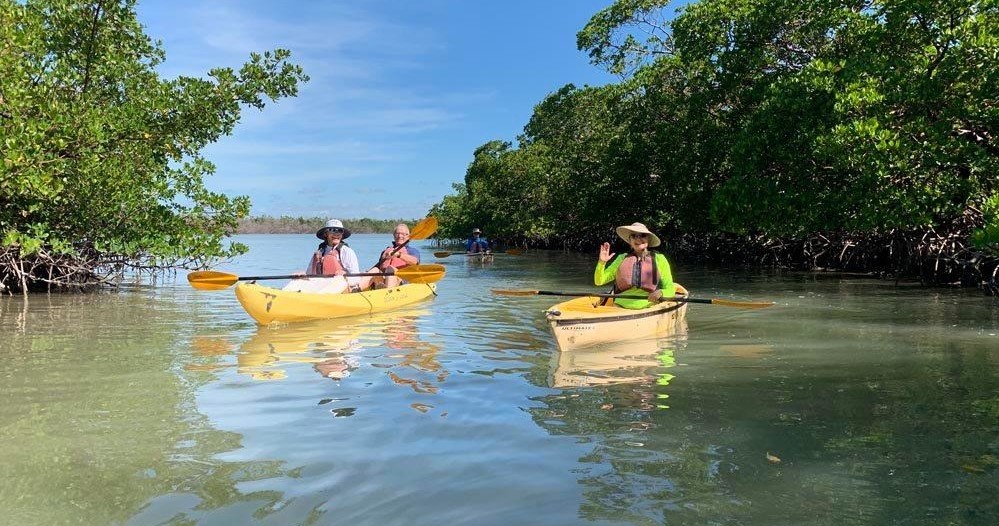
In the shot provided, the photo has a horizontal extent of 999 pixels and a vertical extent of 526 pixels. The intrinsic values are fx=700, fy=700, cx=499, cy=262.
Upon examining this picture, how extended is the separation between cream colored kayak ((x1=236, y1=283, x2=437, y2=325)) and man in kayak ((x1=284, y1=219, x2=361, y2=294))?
1.57 ft

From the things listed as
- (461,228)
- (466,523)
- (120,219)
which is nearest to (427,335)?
(466,523)

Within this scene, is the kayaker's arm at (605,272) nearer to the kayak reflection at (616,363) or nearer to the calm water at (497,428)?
the kayak reflection at (616,363)

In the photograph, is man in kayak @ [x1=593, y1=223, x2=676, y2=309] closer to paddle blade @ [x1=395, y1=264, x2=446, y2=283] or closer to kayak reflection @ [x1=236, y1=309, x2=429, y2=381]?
kayak reflection @ [x1=236, y1=309, x2=429, y2=381]

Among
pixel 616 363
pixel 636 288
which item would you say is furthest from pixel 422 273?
pixel 616 363

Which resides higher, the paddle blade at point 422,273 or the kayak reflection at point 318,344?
the paddle blade at point 422,273

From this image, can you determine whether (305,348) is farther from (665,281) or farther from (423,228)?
(423,228)

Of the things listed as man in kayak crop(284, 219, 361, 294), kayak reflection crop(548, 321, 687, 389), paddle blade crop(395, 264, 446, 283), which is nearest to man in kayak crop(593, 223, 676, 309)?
kayak reflection crop(548, 321, 687, 389)

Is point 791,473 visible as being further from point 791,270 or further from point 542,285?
point 791,270

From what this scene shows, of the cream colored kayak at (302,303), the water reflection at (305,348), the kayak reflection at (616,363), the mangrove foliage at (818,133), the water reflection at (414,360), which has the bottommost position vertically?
the water reflection at (305,348)

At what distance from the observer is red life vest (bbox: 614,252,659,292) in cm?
780

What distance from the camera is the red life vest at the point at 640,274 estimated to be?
7.80 meters

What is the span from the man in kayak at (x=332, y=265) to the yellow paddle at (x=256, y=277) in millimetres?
128

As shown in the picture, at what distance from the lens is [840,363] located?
6.14 meters

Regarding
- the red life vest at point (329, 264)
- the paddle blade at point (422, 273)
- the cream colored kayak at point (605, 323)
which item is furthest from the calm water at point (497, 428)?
the paddle blade at point (422, 273)
